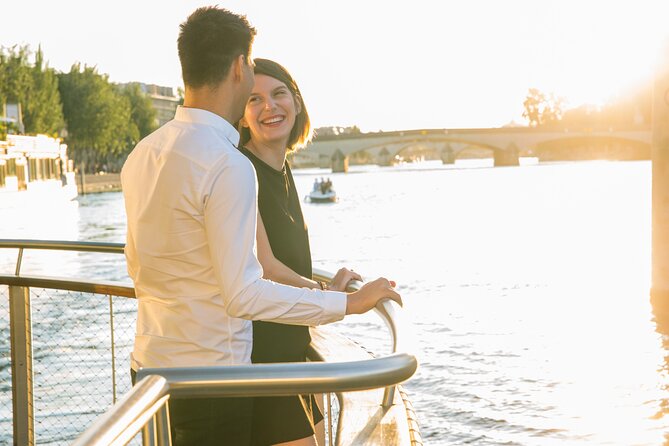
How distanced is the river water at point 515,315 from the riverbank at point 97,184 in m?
37.3

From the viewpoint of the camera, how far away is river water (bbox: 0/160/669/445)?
11.1 m

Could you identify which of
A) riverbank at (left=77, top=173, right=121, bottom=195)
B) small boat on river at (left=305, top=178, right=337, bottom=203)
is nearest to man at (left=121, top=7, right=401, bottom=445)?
small boat on river at (left=305, top=178, right=337, bottom=203)

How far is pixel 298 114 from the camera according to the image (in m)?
2.96

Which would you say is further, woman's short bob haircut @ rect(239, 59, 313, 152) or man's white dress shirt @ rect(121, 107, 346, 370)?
woman's short bob haircut @ rect(239, 59, 313, 152)

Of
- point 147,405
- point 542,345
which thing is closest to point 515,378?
point 542,345

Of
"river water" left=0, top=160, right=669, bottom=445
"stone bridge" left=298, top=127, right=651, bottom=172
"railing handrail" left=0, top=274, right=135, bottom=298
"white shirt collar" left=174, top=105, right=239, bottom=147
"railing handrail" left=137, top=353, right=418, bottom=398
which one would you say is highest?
"stone bridge" left=298, top=127, right=651, bottom=172

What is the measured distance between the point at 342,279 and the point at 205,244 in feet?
2.09

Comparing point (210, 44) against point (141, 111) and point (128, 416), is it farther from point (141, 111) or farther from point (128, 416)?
point (141, 111)

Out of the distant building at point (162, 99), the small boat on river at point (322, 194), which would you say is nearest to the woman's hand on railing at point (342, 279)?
the small boat on river at point (322, 194)

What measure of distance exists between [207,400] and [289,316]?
0.82 ft

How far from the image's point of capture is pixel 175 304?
215cm

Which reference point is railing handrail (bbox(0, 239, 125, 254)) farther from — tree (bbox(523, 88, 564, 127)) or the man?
tree (bbox(523, 88, 564, 127))

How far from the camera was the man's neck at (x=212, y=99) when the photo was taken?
2234mm

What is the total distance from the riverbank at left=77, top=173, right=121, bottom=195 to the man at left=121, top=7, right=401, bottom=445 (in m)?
82.0
